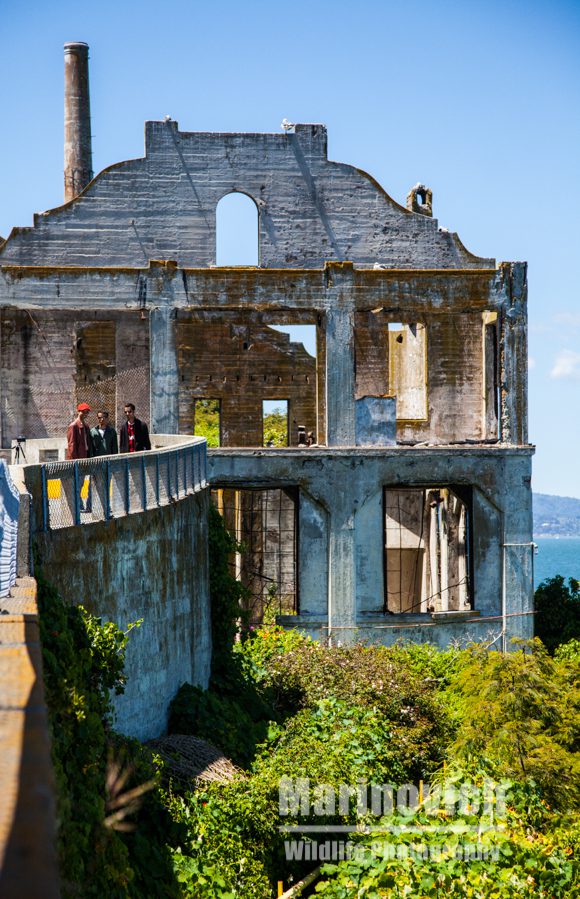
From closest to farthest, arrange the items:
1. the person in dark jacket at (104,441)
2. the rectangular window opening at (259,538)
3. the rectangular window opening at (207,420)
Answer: the person in dark jacket at (104,441), the rectangular window opening at (259,538), the rectangular window opening at (207,420)

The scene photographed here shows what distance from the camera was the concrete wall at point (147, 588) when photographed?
1491cm

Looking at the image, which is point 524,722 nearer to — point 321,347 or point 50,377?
point 321,347

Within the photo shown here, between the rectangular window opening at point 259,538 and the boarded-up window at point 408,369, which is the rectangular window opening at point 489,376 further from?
the rectangular window opening at point 259,538

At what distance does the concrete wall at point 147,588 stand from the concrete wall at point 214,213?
1291cm

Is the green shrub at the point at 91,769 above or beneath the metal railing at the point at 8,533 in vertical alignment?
beneath

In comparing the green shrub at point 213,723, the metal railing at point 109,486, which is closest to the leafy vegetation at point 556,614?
the green shrub at point 213,723

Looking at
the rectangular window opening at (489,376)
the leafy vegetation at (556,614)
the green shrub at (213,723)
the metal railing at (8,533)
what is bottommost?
the leafy vegetation at (556,614)

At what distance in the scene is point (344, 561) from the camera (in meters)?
30.5

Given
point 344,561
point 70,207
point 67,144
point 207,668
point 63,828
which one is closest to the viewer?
point 63,828

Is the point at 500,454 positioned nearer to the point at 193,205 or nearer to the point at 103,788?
the point at 193,205

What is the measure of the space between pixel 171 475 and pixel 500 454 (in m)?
13.2

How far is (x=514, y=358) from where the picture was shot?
31.8m

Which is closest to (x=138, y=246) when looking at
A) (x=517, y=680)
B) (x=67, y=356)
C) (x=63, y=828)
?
(x=67, y=356)

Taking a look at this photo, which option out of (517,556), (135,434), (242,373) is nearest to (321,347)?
(517,556)
